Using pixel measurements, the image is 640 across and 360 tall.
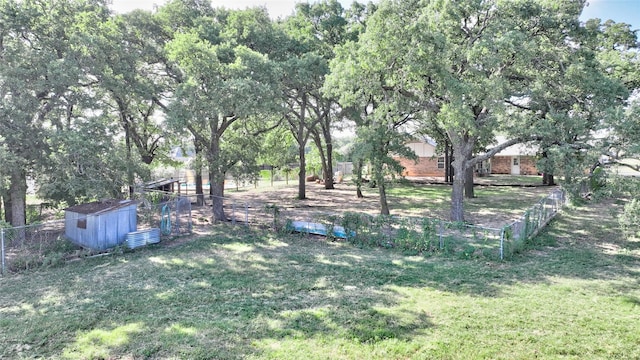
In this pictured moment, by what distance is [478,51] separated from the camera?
37.0 ft

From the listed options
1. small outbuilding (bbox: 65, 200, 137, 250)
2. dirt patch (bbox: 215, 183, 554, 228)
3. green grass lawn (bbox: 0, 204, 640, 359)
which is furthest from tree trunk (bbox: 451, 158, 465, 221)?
small outbuilding (bbox: 65, 200, 137, 250)

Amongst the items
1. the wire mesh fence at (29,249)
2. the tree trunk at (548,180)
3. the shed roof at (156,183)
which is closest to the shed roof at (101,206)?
the wire mesh fence at (29,249)

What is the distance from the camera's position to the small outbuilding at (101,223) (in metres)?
11.6

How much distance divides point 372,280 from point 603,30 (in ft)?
42.3

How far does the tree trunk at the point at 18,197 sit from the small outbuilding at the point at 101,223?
176 centimetres

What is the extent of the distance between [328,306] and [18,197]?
12964 millimetres

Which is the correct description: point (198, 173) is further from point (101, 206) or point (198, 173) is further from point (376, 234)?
point (376, 234)

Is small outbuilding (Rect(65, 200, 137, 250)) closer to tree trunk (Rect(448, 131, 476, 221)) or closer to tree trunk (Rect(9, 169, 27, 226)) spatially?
tree trunk (Rect(9, 169, 27, 226))

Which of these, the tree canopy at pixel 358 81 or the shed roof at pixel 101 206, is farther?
the shed roof at pixel 101 206

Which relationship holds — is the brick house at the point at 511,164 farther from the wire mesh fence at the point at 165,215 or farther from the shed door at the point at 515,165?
the wire mesh fence at the point at 165,215

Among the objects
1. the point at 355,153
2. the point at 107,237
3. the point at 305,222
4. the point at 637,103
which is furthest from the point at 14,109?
the point at 637,103

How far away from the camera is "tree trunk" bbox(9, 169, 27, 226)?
40.8 feet

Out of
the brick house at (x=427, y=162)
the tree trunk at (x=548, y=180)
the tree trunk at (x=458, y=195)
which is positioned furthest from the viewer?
the brick house at (x=427, y=162)

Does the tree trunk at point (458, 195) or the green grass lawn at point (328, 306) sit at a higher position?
the tree trunk at point (458, 195)
